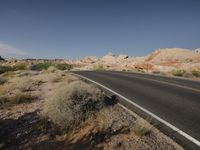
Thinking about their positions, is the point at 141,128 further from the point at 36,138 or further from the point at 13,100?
the point at 13,100

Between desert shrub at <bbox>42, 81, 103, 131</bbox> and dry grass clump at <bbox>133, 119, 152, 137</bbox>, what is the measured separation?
1.59 metres

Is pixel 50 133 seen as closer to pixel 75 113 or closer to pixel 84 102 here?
pixel 75 113

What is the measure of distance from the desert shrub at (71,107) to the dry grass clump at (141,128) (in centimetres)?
159

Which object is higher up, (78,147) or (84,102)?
(84,102)

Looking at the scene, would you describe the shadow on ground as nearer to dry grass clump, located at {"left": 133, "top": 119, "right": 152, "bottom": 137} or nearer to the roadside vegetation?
the roadside vegetation

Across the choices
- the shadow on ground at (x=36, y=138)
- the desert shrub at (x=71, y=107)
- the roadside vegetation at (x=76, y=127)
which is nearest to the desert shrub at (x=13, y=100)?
the roadside vegetation at (x=76, y=127)

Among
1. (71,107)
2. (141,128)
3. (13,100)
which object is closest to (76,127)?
(71,107)

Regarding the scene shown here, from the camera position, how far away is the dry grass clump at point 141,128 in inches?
210

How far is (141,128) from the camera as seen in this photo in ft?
18.0

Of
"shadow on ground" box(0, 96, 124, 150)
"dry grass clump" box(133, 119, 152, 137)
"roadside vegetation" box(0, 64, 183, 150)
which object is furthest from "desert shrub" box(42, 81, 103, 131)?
"dry grass clump" box(133, 119, 152, 137)

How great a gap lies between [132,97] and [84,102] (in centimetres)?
341

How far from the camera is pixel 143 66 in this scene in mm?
37188

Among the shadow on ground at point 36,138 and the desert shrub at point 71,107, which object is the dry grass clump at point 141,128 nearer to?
the shadow on ground at point 36,138

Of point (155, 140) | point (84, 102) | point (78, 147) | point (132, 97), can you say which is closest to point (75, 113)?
point (84, 102)
